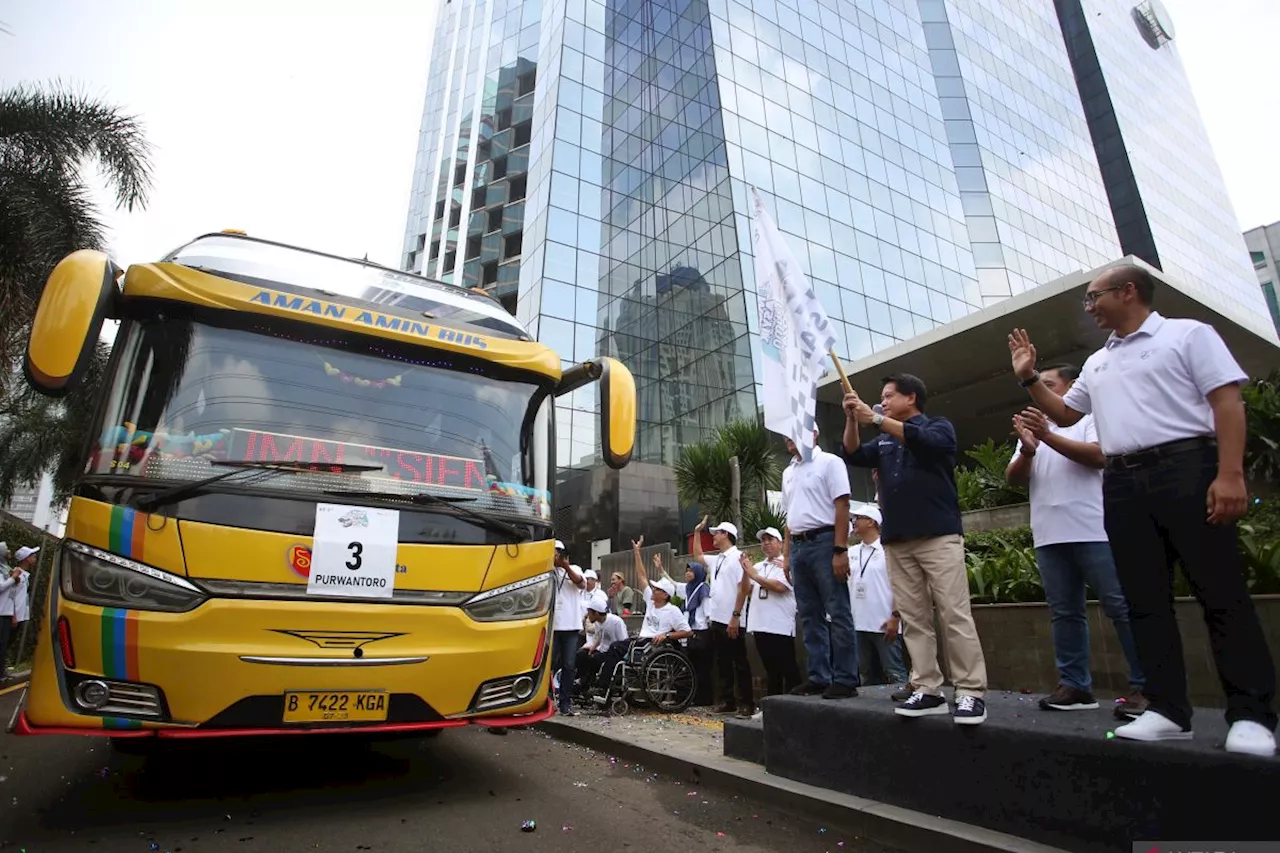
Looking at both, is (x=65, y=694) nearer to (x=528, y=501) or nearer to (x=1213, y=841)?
(x=528, y=501)

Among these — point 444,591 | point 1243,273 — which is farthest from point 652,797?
point 1243,273

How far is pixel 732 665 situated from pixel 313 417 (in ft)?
18.3

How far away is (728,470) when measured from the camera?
57.1 ft

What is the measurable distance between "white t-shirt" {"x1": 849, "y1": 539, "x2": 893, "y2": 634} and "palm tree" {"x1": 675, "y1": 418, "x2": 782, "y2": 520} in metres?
10.7

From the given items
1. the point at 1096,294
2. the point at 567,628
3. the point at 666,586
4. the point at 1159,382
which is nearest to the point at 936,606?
the point at 1159,382

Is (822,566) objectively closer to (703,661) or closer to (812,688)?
(812,688)

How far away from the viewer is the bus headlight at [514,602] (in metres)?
3.86

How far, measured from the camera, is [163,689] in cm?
321

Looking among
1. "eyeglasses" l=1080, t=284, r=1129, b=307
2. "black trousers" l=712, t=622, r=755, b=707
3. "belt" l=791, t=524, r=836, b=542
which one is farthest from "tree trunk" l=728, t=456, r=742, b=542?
"eyeglasses" l=1080, t=284, r=1129, b=307

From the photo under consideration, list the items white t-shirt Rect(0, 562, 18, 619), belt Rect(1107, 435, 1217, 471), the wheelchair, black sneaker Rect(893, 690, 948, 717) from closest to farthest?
belt Rect(1107, 435, 1217, 471)
black sneaker Rect(893, 690, 948, 717)
the wheelchair
white t-shirt Rect(0, 562, 18, 619)

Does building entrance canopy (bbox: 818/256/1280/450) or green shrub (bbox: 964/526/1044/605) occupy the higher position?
building entrance canopy (bbox: 818/256/1280/450)

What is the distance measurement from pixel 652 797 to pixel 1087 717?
2389 mm

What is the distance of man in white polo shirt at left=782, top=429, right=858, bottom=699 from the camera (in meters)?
4.35

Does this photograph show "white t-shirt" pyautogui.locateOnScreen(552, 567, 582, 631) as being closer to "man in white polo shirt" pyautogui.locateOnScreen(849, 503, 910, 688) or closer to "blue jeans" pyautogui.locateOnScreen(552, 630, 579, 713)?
"blue jeans" pyautogui.locateOnScreen(552, 630, 579, 713)
